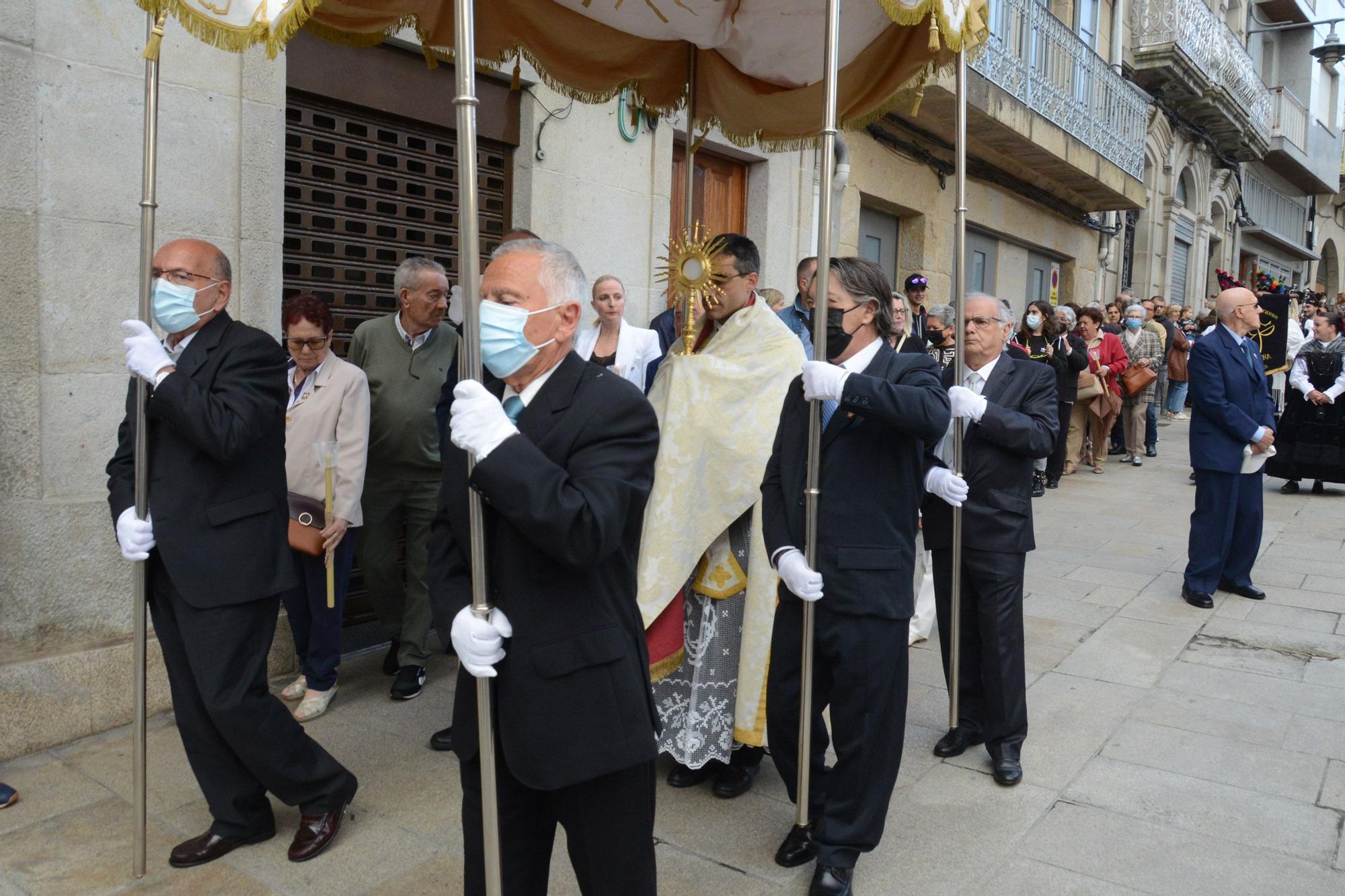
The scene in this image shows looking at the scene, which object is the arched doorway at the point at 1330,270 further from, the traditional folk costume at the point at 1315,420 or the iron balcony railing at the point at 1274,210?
the traditional folk costume at the point at 1315,420

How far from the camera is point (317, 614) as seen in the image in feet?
15.2

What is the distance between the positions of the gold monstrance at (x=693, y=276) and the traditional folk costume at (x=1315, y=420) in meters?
9.21

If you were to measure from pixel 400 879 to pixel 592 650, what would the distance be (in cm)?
156

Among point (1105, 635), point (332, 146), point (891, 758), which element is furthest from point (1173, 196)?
point (891, 758)

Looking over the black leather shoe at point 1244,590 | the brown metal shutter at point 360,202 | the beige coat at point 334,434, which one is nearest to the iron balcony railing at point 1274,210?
the black leather shoe at point 1244,590

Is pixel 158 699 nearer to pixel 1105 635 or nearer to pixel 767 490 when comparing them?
pixel 767 490

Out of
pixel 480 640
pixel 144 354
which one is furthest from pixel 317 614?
pixel 480 640

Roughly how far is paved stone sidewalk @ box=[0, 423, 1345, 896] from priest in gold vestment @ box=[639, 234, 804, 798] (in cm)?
29

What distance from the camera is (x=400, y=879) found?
324cm

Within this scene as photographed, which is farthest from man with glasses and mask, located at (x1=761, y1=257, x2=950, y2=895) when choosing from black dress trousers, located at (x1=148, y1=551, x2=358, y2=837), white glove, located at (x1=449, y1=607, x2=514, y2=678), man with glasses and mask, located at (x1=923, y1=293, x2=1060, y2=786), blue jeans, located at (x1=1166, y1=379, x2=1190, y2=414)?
blue jeans, located at (x1=1166, y1=379, x2=1190, y2=414)

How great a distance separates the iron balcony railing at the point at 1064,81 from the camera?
12.0 metres

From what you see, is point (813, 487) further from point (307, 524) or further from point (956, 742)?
point (307, 524)

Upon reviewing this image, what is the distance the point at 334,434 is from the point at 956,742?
9.44ft

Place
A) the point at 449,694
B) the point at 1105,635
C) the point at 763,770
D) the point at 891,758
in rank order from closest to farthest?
the point at 891,758 → the point at 763,770 → the point at 449,694 → the point at 1105,635
